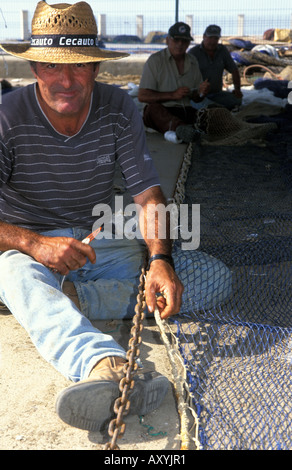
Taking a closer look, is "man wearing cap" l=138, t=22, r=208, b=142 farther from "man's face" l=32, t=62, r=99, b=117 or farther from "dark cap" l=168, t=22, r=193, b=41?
"man's face" l=32, t=62, r=99, b=117

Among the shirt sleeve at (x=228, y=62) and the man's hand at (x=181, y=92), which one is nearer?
the man's hand at (x=181, y=92)

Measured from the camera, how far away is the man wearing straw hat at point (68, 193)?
2428mm

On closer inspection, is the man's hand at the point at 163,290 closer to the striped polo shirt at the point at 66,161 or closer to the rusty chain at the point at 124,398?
the rusty chain at the point at 124,398

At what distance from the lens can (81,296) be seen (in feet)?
9.46

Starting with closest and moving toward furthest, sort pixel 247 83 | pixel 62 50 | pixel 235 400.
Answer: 1. pixel 235 400
2. pixel 62 50
3. pixel 247 83

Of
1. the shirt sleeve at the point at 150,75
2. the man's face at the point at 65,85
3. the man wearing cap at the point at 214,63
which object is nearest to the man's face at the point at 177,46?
the shirt sleeve at the point at 150,75

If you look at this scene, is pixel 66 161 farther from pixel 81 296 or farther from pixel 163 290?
pixel 163 290

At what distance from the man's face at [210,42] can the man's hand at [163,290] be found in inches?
277

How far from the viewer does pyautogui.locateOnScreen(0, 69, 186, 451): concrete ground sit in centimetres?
211

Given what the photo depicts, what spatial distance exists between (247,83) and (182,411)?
1087cm

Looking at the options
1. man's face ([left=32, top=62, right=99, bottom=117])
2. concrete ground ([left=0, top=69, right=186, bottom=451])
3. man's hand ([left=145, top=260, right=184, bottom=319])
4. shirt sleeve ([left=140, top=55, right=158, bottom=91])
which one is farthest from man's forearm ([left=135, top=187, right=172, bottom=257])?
shirt sleeve ([left=140, top=55, right=158, bottom=91])
